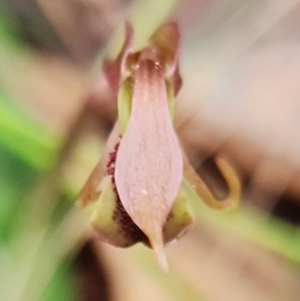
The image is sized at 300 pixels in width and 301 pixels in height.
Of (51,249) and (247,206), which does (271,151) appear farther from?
(51,249)

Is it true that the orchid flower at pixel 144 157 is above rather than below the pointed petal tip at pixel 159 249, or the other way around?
above

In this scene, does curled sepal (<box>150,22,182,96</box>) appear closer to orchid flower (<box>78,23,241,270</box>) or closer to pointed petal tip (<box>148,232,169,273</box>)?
orchid flower (<box>78,23,241,270</box>)

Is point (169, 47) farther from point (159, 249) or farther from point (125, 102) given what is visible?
point (159, 249)

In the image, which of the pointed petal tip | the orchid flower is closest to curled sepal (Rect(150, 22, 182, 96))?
the orchid flower

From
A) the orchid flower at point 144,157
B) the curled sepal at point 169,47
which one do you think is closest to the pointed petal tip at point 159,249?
the orchid flower at point 144,157

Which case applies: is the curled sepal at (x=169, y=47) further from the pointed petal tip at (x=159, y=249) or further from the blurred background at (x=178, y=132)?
the pointed petal tip at (x=159, y=249)

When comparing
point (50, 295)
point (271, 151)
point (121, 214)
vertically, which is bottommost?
point (50, 295)

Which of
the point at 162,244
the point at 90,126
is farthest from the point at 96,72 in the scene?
the point at 162,244

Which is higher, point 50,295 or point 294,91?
point 294,91
